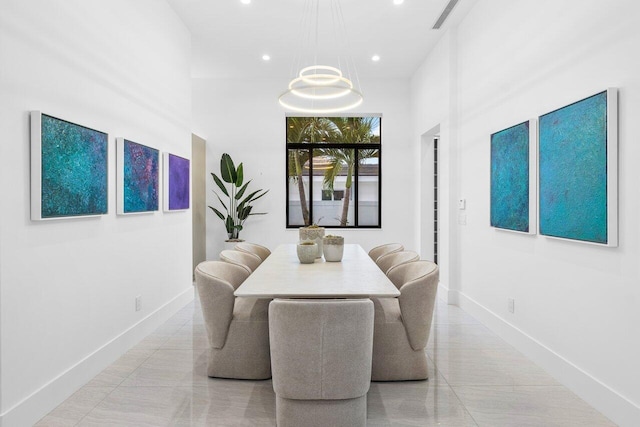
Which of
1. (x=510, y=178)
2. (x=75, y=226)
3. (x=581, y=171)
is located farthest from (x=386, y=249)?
(x=75, y=226)

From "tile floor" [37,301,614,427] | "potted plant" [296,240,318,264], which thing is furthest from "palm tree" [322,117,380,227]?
"tile floor" [37,301,614,427]

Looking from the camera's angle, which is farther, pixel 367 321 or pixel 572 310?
pixel 572 310

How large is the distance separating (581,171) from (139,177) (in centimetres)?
324

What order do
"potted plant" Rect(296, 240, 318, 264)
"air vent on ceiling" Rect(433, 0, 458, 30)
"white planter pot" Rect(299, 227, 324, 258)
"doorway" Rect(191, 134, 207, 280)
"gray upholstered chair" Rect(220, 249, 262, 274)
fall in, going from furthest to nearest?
"doorway" Rect(191, 134, 207, 280)
"air vent on ceiling" Rect(433, 0, 458, 30)
"gray upholstered chair" Rect(220, 249, 262, 274)
"white planter pot" Rect(299, 227, 324, 258)
"potted plant" Rect(296, 240, 318, 264)

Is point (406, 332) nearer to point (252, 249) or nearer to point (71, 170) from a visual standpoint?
point (252, 249)

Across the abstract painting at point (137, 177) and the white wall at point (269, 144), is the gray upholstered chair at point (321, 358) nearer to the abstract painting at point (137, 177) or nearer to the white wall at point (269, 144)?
the abstract painting at point (137, 177)

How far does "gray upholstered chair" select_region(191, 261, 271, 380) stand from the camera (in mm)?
2699

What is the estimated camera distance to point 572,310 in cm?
273

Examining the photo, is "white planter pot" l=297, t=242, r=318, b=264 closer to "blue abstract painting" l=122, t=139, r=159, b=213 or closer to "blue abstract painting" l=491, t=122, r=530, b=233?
"blue abstract painting" l=122, t=139, r=159, b=213

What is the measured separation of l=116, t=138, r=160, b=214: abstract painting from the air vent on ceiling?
10.7ft

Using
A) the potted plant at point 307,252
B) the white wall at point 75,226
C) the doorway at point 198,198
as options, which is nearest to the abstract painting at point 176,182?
the white wall at point 75,226
